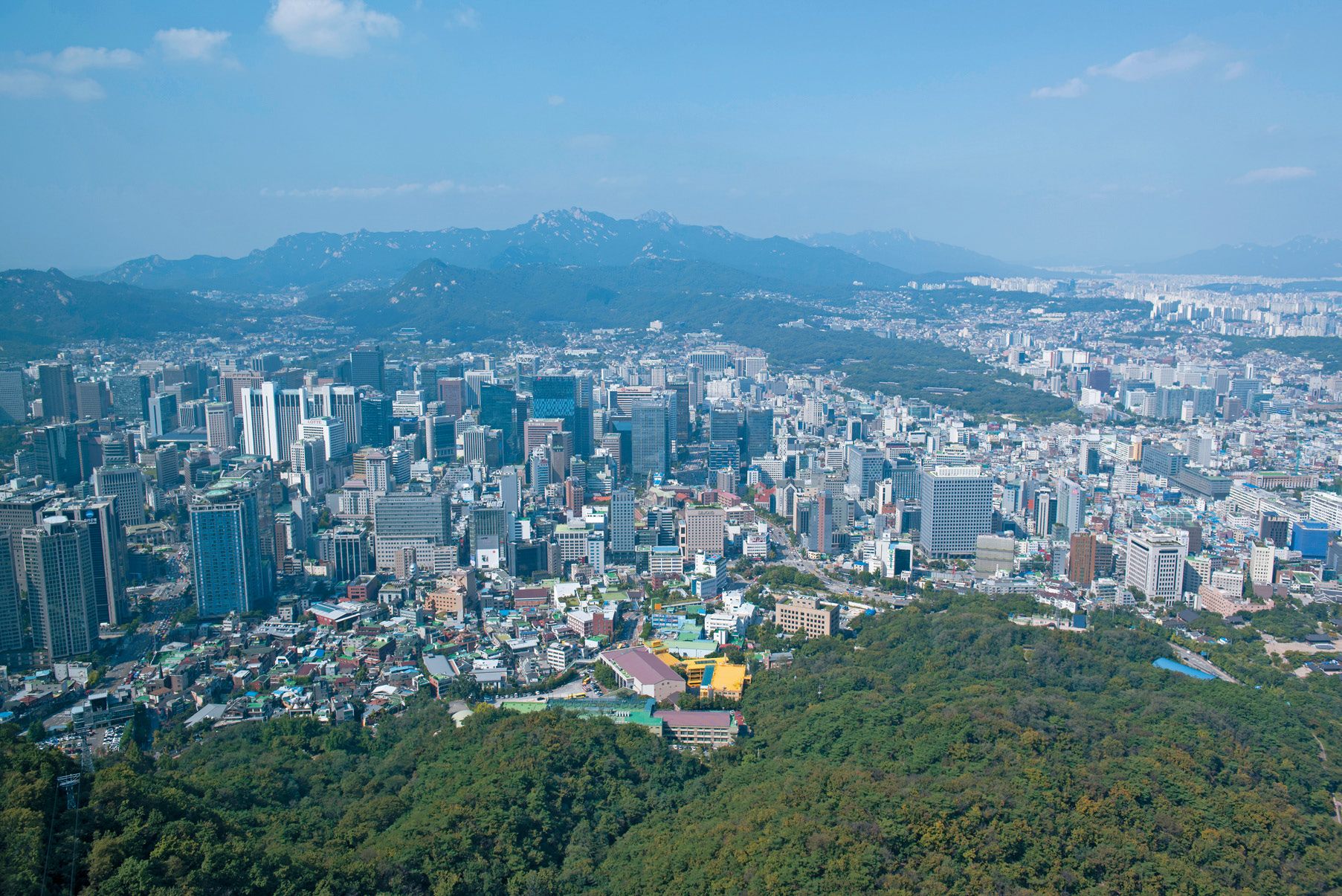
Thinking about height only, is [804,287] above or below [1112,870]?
above

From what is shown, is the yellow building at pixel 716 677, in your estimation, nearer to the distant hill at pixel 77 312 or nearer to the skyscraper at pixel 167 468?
the skyscraper at pixel 167 468

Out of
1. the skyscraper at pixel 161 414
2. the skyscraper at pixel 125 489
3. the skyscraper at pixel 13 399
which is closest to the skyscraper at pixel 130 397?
the skyscraper at pixel 161 414

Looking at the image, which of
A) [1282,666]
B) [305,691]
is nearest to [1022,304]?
[1282,666]

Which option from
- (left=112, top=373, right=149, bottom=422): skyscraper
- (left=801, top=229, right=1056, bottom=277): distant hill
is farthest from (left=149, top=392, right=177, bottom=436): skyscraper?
(left=801, top=229, right=1056, bottom=277): distant hill

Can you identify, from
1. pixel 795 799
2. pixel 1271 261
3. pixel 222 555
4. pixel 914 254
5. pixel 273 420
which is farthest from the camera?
pixel 914 254

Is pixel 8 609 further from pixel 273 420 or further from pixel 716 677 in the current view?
pixel 273 420

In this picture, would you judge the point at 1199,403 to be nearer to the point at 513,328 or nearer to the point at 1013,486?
the point at 1013,486

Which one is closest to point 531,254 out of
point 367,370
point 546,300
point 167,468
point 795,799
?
point 546,300
